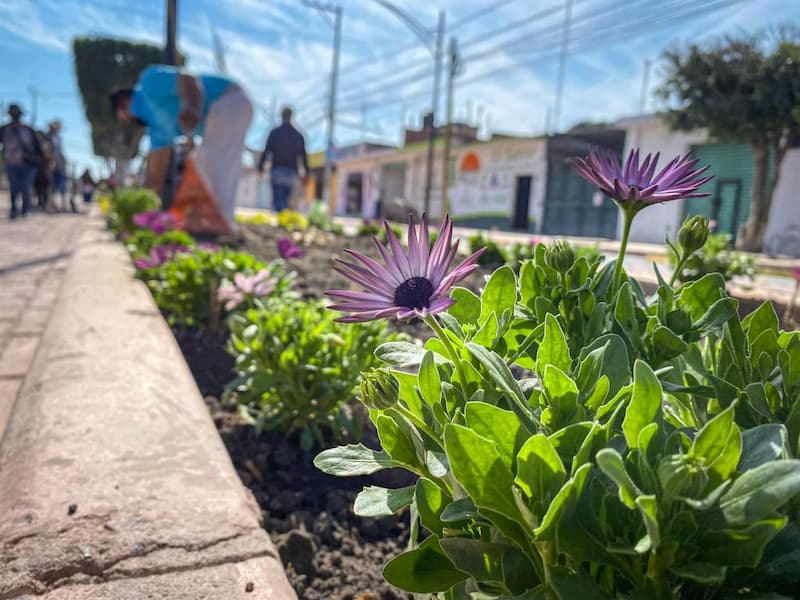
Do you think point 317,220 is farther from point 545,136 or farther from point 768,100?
Result: point 545,136

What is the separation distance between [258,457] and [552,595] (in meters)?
1.31

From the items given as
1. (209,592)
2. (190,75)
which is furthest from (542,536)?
(190,75)

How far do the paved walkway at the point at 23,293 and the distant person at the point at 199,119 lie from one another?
1.59 metres

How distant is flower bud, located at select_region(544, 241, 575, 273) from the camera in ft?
3.07

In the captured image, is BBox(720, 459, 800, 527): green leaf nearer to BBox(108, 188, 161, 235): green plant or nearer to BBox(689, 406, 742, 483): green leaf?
BBox(689, 406, 742, 483): green leaf

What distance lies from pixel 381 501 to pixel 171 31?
36.5ft

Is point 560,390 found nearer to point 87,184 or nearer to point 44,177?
point 44,177

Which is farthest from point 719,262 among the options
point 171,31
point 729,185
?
point 729,185

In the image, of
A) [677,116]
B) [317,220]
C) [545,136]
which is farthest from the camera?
[545,136]

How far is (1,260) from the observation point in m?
6.30

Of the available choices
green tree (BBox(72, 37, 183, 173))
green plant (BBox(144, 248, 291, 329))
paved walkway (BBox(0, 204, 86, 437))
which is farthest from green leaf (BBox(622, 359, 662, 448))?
green tree (BBox(72, 37, 183, 173))

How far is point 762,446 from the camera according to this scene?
58 centimetres

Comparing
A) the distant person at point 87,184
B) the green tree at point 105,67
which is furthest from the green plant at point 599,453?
the distant person at point 87,184

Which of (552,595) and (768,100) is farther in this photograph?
(768,100)
